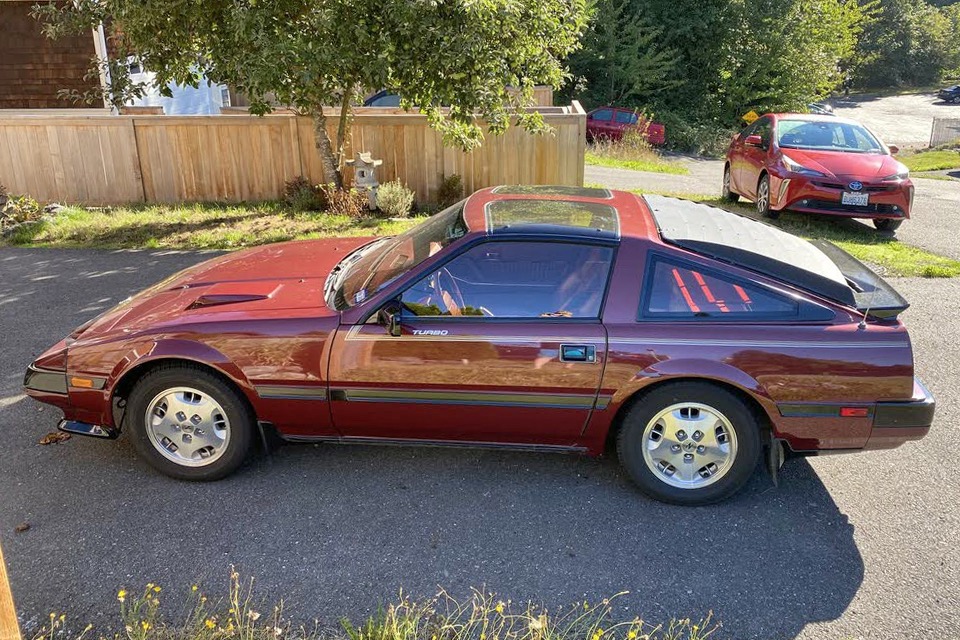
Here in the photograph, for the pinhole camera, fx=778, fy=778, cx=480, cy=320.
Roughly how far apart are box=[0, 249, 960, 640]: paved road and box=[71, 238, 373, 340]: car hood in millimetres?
840

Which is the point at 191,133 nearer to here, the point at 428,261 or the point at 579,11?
the point at 579,11

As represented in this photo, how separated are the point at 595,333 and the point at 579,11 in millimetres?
7079

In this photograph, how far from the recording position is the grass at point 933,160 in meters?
23.8

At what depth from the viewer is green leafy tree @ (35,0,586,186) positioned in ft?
26.7

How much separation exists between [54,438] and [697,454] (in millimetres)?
3806

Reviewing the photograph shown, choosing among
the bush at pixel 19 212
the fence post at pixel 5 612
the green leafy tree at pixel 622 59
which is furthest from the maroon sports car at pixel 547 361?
the green leafy tree at pixel 622 59

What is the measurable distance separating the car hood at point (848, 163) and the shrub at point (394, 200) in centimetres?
553

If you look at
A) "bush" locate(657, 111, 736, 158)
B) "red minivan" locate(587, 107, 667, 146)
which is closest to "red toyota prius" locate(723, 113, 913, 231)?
"red minivan" locate(587, 107, 667, 146)

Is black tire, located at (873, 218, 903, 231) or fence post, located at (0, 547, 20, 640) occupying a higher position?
fence post, located at (0, 547, 20, 640)

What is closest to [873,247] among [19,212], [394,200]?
[394,200]

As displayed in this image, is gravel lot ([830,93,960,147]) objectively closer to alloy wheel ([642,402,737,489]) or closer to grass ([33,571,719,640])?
alloy wheel ([642,402,737,489])

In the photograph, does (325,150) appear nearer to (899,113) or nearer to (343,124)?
(343,124)

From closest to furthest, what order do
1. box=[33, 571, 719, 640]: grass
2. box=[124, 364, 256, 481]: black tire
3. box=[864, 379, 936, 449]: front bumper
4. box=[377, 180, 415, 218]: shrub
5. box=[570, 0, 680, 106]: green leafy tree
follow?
box=[33, 571, 719, 640]: grass
box=[864, 379, 936, 449]: front bumper
box=[124, 364, 256, 481]: black tire
box=[377, 180, 415, 218]: shrub
box=[570, 0, 680, 106]: green leafy tree

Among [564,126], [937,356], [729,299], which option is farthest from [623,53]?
[729,299]
